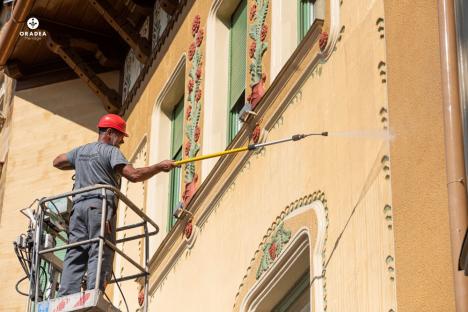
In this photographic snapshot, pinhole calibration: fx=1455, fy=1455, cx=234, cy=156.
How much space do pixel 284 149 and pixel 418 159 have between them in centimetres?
288

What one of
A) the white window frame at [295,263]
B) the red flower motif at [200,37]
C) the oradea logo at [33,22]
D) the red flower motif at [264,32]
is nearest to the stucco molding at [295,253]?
the white window frame at [295,263]

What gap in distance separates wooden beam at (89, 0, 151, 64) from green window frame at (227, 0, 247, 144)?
10.1 ft

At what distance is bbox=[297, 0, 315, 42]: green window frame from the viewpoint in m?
13.6

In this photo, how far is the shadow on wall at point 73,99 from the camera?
20.7 meters

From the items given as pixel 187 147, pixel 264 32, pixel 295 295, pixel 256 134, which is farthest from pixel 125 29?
pixel 295 295

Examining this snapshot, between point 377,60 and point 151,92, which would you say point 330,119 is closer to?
point 377,60

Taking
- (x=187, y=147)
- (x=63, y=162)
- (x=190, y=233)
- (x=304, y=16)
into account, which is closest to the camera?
(x=63, y=162)

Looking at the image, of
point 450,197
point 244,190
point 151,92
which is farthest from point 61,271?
point 151,92

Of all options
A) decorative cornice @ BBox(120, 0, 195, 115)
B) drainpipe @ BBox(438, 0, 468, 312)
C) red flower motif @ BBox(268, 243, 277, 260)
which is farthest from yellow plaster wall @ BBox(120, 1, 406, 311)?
decorative cornice @ BBox(120, 0, 195, 115)

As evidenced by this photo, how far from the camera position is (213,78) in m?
16.0

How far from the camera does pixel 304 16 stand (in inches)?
541

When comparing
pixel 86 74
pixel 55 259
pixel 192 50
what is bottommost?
pixel 55 259

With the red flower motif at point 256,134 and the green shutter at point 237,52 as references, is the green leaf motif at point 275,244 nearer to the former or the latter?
the red flower motif at point 256,134

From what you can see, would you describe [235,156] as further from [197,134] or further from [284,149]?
[197,134]
